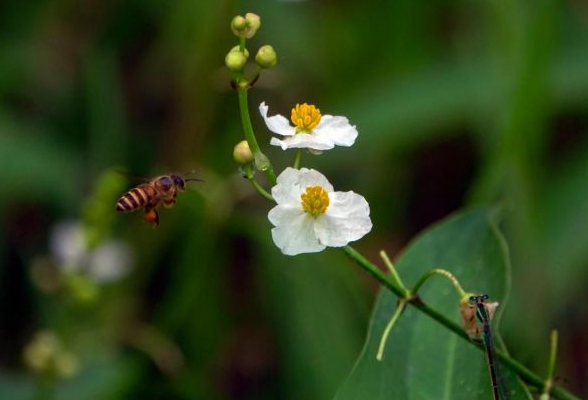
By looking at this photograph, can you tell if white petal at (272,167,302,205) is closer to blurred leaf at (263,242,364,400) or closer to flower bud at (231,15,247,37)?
flower bud at (231,15,247,37)

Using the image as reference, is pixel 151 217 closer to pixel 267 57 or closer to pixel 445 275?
pixel 267 57

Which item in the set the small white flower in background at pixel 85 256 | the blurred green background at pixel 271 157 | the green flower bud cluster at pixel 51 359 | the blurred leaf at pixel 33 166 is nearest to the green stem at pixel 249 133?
the blurred green background at pixel 271 157

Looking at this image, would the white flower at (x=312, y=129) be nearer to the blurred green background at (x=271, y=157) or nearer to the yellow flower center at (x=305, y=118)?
the yellow flower center at (x=305, y=118)

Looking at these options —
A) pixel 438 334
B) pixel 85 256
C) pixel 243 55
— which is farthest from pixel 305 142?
pixel 85 256

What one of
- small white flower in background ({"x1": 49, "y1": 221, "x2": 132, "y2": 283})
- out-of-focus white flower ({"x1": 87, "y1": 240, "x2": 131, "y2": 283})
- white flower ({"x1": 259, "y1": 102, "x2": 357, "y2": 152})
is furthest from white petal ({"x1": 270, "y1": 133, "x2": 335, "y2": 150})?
out-of-focus white flower ({"x1": 87, "y1": 240, "x2": 131, "y2": 283})

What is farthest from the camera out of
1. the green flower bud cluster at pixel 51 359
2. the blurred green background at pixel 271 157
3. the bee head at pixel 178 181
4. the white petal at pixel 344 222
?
the blurred green background at pixel 271 157

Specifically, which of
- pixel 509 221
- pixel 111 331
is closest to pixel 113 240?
pixel 111 331

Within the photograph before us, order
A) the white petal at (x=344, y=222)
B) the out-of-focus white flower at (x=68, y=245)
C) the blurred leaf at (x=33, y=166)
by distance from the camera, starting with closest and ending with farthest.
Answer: the white petal at (x=344, y=222) < the out-of-focus white flower at (x=68, y=245) < the blurred leaf at (x=33, y=166)
